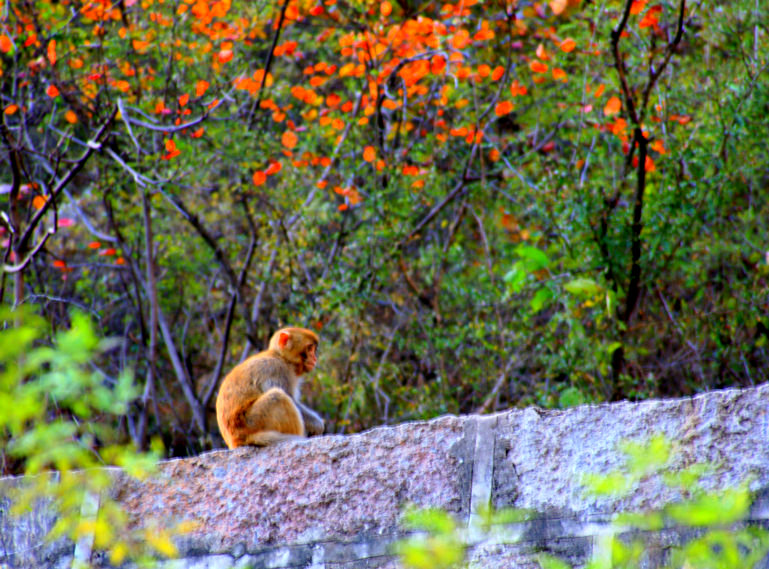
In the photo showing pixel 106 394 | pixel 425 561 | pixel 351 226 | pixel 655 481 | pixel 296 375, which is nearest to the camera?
pixel 106 394

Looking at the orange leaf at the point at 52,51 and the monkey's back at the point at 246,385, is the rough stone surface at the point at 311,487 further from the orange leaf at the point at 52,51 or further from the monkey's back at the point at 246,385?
the orange leaf at the point at 52,51

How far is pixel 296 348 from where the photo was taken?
4461 millimetres

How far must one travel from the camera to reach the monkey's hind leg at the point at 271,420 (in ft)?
12.2

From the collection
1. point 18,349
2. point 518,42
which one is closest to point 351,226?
point 518,42

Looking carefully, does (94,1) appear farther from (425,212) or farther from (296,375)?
(296,375)

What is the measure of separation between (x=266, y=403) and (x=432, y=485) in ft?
4.24

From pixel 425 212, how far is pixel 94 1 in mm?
2903

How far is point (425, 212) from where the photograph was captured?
742cm

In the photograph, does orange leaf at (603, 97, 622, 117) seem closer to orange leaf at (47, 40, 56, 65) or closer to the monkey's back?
the monkey's back

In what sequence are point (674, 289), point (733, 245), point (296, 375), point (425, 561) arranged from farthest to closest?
point (674, 289), point (733, 245), point (296, 375), point (425, 561)

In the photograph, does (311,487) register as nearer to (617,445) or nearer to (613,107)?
(617,445)

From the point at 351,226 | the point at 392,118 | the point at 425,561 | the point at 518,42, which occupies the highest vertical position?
the point at 518,42

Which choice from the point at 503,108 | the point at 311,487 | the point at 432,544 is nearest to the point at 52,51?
the point at 503,108

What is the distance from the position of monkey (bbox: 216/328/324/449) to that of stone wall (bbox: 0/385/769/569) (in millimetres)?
700
